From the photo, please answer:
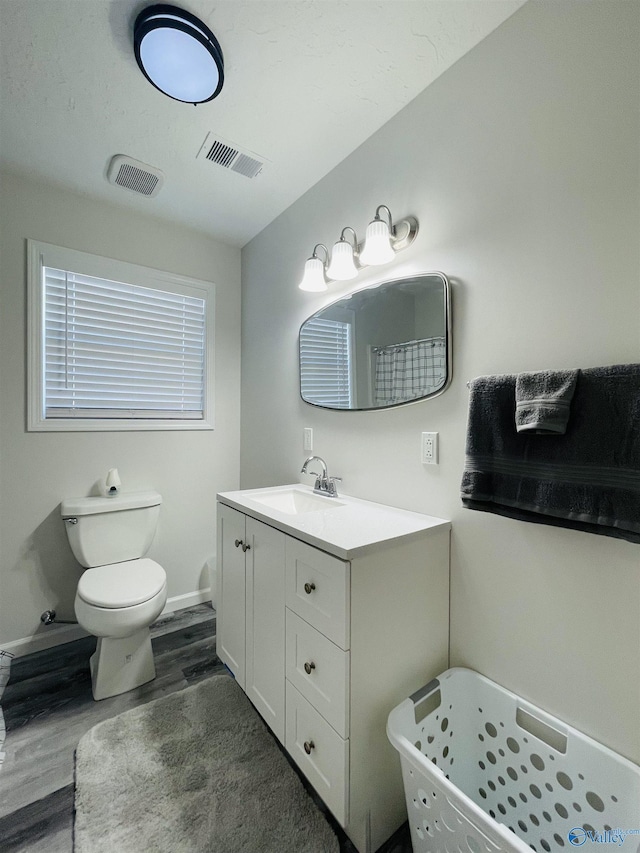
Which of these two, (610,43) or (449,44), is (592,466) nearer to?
(610,43)

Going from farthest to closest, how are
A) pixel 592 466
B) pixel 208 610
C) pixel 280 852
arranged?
pixel 208 610 < pixel 280 852 < pixel 592 466

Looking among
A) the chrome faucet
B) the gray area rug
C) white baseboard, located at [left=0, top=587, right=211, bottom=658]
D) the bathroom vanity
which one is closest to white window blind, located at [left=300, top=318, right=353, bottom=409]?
the chrome faucet

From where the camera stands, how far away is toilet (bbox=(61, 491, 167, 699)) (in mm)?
1558

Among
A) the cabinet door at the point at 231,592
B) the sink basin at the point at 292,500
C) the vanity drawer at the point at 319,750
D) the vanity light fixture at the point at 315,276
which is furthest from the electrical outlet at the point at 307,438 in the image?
the vanity drawer at the point at 319,750

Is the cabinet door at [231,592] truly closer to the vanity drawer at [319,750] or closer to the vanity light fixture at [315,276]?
the vanity drawer at [319,750]

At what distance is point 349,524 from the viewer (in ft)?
3.99

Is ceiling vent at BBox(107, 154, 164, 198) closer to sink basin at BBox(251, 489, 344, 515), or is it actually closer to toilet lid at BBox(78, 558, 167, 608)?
sink basin at BBox(251, 489, 344, 515)

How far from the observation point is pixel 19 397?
1.86 meters

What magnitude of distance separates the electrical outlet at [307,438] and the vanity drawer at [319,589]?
776 millimetres

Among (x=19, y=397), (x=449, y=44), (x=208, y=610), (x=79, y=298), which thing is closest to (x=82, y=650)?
(x=208, y=610)

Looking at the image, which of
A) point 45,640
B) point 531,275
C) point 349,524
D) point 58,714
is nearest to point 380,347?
point 531,275

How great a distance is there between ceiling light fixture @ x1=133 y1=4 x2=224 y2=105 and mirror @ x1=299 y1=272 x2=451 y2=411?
914mm

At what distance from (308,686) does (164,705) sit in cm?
84

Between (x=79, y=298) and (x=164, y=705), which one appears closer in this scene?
(x=164, y=705)
